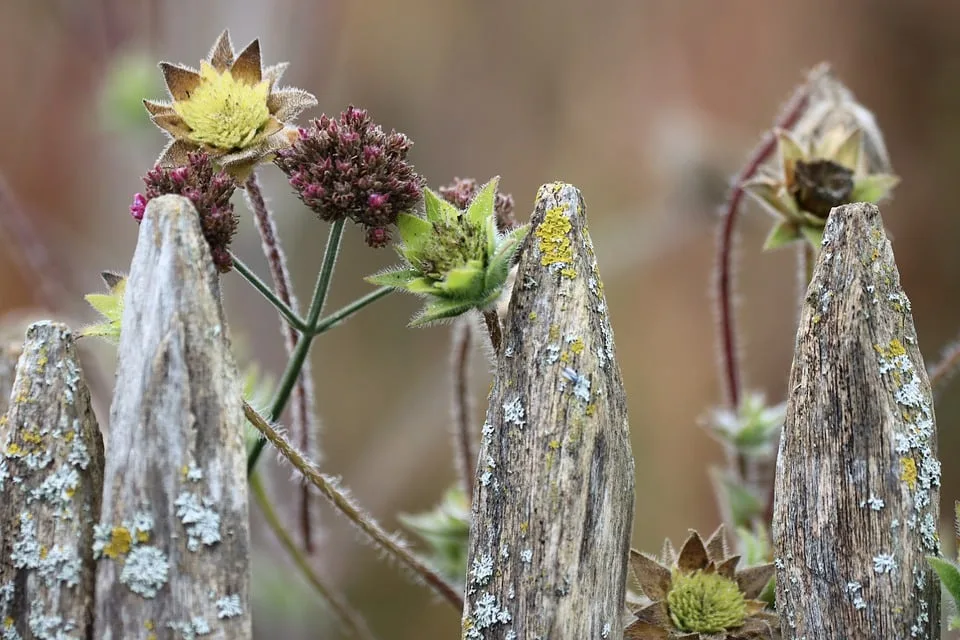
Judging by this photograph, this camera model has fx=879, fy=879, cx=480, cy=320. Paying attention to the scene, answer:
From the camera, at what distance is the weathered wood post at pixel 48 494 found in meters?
0.43

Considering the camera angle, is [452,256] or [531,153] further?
[531,153]

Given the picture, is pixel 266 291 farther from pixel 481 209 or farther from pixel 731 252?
pixel 731 252

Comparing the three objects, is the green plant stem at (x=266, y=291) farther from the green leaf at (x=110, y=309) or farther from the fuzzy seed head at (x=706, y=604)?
the fuzzy seed head at (x=706, y=604)

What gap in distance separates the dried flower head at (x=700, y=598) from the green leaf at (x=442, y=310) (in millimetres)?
175

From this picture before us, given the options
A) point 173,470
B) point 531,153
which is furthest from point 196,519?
point 531,153

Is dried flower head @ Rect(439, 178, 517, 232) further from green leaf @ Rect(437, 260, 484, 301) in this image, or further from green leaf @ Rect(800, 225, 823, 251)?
green leaf @ Rect(800, 225, 823, 251)

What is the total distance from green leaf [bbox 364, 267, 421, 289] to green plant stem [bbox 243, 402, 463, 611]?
→ 0.10 metres

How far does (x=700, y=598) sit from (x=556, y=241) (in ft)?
0.74

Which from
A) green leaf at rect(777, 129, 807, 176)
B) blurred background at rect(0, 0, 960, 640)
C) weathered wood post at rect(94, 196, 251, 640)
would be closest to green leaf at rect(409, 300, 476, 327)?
weathered wood post at rect(94, 196, 251, 640)

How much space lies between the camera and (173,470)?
0.41 m

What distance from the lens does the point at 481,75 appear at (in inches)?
91.6

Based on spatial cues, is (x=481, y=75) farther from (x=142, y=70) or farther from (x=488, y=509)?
(x=488, y=509)

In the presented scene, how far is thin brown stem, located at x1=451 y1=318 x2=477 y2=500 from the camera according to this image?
71 centimetres

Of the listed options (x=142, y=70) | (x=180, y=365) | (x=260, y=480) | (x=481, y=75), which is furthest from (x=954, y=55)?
(x=180, y=365)
